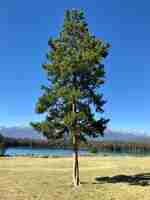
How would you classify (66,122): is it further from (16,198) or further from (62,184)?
(16,198)

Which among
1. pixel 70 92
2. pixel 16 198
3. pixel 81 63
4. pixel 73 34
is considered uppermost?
pixel 73 34

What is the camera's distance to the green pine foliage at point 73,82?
26.3 metres

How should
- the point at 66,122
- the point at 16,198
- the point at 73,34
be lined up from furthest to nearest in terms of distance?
the point at 73,34 < the point at 66,122 < the point at 16,198

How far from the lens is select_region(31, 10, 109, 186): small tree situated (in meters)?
26.3

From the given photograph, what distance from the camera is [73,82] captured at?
27109 millimetres

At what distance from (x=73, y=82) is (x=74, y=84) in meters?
0.17

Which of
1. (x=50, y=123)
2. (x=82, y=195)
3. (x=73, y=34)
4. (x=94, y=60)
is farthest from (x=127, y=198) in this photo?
(x=73, y=34)

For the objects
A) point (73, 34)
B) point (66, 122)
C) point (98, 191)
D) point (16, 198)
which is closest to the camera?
point (16, 198)

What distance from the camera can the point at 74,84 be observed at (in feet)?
88.8

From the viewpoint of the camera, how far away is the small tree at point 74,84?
26.3 meters

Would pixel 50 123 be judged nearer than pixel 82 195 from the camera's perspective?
No

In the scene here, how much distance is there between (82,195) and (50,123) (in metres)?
6.68

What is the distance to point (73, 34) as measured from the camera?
27.8m

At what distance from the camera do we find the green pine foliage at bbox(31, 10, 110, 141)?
2634 centimetres
